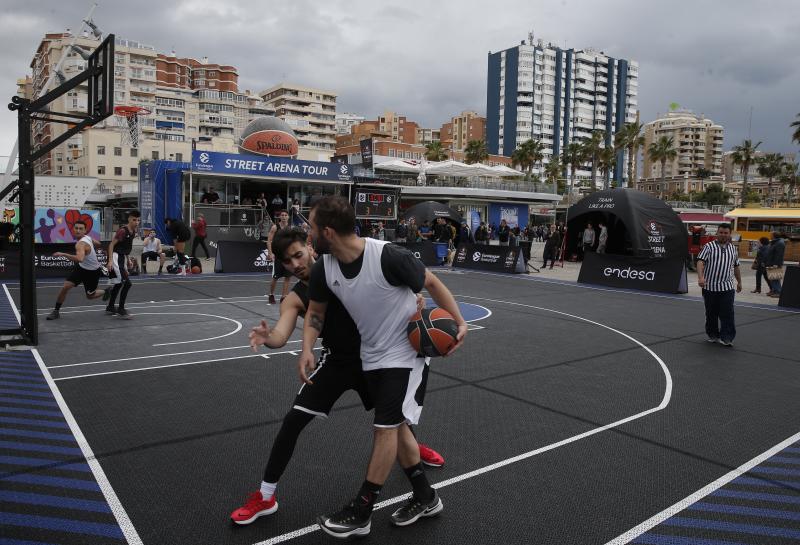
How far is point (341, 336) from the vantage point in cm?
346

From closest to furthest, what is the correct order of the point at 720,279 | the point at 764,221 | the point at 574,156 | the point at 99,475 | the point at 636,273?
the point at 99,475
the point at 720,279
the point at 636,273
the point at 764,221
the point at 574,156

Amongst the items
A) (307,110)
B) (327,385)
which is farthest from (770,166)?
(327,385)

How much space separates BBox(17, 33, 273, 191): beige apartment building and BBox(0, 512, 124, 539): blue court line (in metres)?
70.2

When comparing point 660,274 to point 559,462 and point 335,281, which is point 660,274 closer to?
point 559,462

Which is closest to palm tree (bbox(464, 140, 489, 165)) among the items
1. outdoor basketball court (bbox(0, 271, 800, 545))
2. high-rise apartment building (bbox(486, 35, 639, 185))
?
high-rise apartment building (bbox(486, 35, 639, 185))

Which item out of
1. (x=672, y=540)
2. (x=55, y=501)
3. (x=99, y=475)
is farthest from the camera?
(x=99, y=475)

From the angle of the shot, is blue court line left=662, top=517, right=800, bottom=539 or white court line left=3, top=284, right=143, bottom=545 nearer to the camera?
white court line left=3, top=284, right=143, bottom=545

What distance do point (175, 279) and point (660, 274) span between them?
13.9 m

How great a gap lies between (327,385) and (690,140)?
171 m

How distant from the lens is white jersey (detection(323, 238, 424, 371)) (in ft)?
10.6

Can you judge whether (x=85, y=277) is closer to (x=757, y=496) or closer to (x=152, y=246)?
(x=152, y=246)

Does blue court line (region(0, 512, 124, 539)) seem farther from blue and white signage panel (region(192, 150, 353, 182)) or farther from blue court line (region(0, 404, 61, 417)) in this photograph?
blue and white signage panel (region(192, 150, 353, 182))

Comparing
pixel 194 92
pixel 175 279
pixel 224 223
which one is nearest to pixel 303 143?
pixel 194 92

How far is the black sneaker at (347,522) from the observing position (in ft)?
10.5
